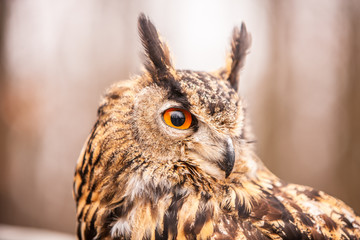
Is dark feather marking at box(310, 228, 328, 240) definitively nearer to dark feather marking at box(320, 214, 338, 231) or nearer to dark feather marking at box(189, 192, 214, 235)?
dark feather marking at box(320, 214, 338, 231)

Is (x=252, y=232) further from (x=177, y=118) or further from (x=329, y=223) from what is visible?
(x=177, y=118)

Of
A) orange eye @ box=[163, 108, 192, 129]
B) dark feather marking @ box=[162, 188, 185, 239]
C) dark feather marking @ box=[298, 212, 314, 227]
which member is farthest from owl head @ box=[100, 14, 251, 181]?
dark feather marking @ box=[298, 212, 314, 227]

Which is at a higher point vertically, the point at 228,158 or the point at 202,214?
the point at 228,158

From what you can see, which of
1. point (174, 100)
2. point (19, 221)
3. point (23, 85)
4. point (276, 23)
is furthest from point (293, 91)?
point (19, 221)

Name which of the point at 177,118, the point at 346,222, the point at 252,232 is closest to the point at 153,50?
the point at 177,118

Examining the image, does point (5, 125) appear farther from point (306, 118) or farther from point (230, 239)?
point (306, 118)

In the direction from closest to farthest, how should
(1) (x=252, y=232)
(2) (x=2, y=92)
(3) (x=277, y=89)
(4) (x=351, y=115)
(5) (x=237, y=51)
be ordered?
(1) (x=252, y=232) → (5) (x=237, y=51) → (4) (x=351, y=115) → (2) (x=2, y=92) → (3) (x=277, y=89)
